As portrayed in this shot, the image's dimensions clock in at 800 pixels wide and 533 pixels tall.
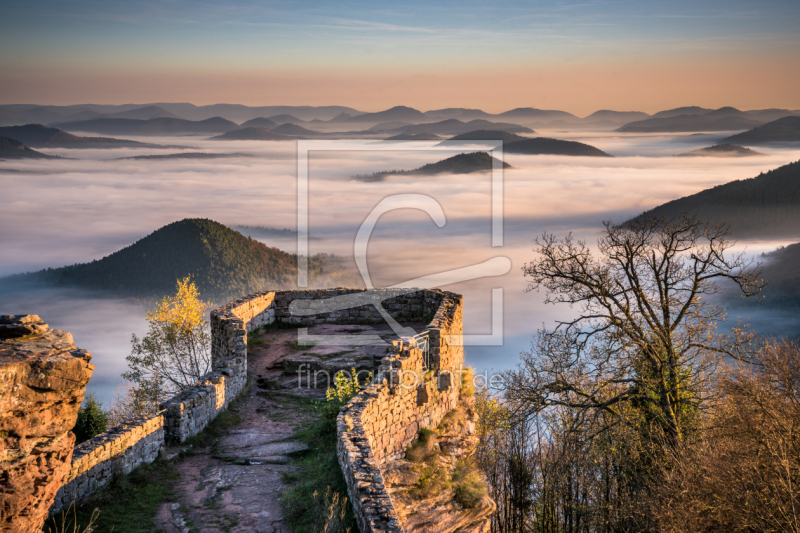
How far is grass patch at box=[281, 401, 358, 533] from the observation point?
1009cm

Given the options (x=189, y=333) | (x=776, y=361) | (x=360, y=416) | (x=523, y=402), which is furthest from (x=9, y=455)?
(x=189, y=333)

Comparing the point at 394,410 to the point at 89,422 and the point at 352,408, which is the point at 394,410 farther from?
the point at 89,422

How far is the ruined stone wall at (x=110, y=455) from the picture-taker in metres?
10.5

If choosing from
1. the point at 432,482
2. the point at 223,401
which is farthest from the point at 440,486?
the point at 223,401

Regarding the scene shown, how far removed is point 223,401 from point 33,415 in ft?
29.2

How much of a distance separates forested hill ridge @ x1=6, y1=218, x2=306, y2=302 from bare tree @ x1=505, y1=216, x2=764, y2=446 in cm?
9066

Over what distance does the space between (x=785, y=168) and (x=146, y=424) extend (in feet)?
504

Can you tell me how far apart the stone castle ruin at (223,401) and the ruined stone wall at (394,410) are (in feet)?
0.09

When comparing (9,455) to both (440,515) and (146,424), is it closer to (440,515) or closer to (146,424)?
(146,424)

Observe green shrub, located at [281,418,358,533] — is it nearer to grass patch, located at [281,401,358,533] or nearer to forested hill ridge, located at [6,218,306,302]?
grass patch, located at [281,401,358,533]

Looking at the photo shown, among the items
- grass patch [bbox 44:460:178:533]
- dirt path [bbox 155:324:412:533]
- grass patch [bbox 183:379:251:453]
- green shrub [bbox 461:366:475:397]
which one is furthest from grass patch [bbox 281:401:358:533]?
green shrub [bbox 461:366:475:397]

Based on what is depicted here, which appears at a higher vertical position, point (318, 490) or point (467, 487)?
point (318, 490)

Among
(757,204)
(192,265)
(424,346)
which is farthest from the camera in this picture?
(757,204)

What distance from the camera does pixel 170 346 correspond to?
37.8 m
